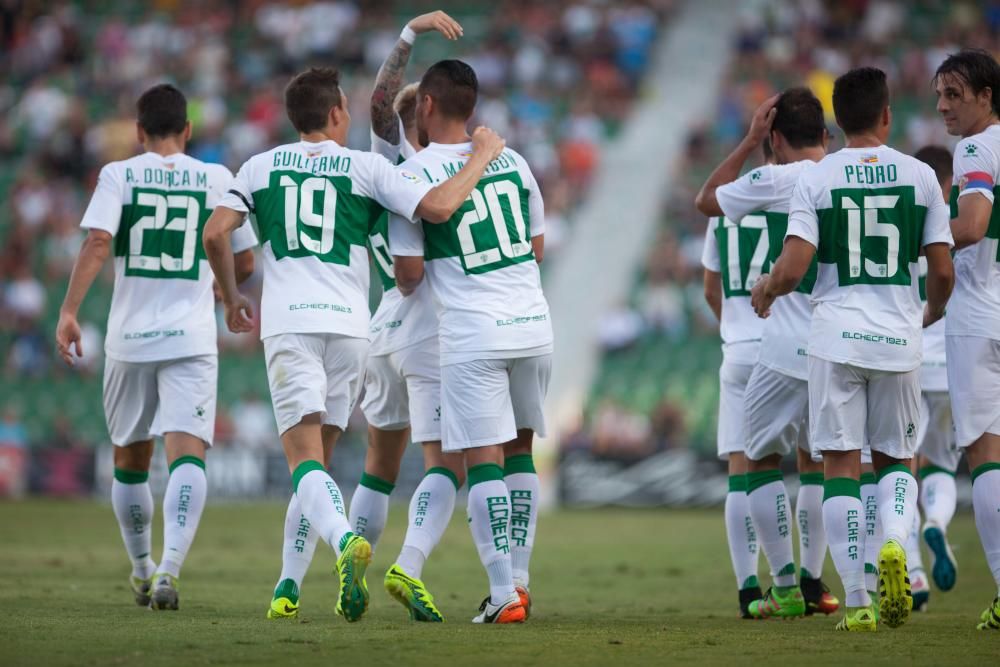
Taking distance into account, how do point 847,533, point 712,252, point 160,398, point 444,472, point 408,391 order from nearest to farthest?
point 847,533, point 444,472, point 408,391, point 160,398, point 712,252

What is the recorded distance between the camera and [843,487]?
720 centimetres

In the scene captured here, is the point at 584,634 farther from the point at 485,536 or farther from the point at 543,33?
the point at 543,33

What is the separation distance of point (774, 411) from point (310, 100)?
3.33 m

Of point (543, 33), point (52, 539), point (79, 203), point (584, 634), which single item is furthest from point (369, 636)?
point (543, 33)

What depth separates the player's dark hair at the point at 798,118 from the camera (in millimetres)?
8164

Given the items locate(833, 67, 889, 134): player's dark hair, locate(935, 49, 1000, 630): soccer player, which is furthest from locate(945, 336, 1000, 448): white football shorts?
locate(833, 67, 889, 134): player's dark hair

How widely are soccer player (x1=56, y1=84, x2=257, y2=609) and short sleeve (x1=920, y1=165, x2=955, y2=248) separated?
4070mm

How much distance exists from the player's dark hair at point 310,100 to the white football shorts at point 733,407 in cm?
302

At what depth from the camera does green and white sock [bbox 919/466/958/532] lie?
9836mm

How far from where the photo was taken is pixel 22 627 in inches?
268

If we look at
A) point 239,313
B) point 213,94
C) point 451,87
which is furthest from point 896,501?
point 213,94

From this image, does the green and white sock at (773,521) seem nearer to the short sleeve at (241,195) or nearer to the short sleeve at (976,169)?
the short sleeve at (976,169)

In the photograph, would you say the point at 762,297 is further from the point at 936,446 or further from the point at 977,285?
the point at 936,446

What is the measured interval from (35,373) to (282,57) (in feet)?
31.1
